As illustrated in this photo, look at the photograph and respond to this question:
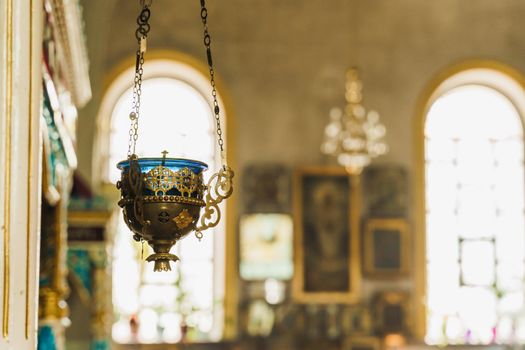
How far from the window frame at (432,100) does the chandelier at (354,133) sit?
62 cm

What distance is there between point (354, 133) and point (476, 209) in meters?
3.01

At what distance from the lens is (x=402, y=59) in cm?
1836

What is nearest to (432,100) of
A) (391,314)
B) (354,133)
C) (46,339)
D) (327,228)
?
(354,133)

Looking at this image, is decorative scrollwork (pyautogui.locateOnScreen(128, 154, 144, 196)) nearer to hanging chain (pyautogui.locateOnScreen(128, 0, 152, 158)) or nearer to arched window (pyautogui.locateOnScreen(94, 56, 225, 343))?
hanging chain (pyautogui.locateOnScreen(128, 0, 152, 158))

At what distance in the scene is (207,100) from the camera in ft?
59.5

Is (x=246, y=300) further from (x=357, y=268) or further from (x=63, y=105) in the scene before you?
(x=63, y=105)

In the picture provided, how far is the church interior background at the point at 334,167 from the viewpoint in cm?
1741

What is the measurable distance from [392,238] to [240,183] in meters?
2.45

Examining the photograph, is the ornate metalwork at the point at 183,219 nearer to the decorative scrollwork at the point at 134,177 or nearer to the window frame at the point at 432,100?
the decorative scrollwork at the point at 134,177

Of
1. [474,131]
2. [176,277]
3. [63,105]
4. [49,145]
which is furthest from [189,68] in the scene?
[49,145]

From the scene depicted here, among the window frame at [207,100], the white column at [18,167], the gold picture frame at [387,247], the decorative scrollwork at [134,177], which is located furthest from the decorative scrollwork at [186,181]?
the gold picture frame at [387,247]

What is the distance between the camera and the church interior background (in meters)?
17.4

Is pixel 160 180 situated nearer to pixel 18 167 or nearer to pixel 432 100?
pixel 18 167

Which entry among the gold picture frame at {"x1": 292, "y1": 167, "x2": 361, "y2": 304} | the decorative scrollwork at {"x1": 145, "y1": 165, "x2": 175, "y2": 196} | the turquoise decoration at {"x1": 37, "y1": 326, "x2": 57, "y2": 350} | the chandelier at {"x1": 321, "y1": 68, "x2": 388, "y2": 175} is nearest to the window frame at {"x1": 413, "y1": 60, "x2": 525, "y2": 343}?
the chandelier at {"x1": 321, "y1": 68, "x2": 388, "y2": 175}
